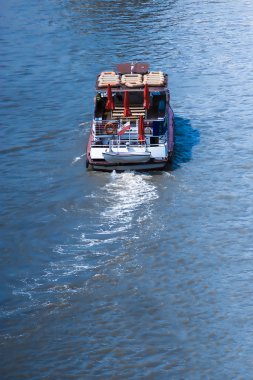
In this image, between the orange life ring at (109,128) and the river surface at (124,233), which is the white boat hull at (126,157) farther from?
the orange life ring at (109,128)

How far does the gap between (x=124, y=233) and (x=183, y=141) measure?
9.52 m

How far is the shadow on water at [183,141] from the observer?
116 ft

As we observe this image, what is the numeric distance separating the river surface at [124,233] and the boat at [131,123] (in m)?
0.77

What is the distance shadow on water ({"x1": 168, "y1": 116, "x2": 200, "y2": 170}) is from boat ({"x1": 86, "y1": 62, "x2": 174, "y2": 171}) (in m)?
0.92

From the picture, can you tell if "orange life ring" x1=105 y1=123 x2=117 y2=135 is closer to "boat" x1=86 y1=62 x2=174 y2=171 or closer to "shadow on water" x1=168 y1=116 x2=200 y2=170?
"boat" x1=86 y1=62 x2=174 y2=171

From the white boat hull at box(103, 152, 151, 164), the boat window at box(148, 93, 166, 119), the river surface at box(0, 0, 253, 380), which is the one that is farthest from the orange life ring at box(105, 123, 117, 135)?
the boat window at box(148, 93, 166, 119)

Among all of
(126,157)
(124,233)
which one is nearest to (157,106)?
(126,157)

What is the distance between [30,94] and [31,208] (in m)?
14.3

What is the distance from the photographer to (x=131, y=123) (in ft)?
115

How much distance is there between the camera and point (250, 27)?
57.5 meters

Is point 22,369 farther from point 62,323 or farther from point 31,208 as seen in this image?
point 31,208

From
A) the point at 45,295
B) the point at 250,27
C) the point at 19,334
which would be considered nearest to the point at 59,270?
the point at 45,295

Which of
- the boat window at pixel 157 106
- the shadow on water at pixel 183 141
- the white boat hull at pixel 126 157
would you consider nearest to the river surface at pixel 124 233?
the shadow on water at pixel 183 141

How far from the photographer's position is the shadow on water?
35500 millimetres
